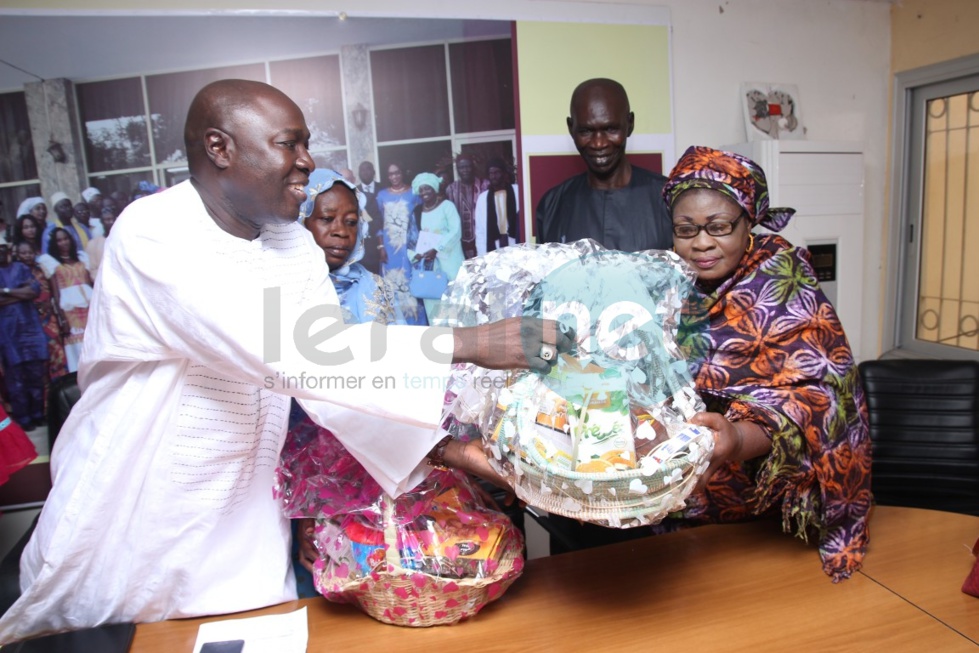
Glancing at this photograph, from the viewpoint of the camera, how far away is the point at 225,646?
1.31m

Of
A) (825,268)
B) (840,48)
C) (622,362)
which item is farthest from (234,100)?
(840,48)

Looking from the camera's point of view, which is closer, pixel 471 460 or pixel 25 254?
pixel 471 460

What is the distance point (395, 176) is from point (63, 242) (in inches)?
56.7

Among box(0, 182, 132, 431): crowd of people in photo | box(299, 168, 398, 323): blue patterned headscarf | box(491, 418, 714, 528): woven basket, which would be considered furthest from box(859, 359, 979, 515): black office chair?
box(0, 182, 132, 431): crowd of people in photo

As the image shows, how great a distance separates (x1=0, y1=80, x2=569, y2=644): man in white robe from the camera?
1274 millimetres

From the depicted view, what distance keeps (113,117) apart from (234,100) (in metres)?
1.85

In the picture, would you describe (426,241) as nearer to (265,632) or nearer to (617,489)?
(265,632)

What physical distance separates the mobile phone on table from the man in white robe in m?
0.13

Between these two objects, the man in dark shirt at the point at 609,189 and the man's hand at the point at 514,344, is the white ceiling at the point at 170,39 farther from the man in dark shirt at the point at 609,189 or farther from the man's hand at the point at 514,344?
the man's hand at the point at 514,344

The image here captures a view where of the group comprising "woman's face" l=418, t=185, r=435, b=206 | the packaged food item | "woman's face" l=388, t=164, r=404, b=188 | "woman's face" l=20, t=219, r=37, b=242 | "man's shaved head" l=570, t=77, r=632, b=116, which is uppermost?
"man's shaved head" l=570, t=77, r=632, b=116

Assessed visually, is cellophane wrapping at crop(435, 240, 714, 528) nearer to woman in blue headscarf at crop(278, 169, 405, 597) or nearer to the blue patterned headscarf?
woman in blue headscarf at crop(278, 169, 405, 597)

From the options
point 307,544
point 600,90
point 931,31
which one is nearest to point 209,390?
point 307,544

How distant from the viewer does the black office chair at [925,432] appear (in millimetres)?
2518

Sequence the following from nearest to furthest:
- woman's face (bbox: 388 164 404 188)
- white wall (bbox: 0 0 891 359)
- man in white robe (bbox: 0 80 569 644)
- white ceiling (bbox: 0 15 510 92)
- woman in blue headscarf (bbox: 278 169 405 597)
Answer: man in white robe (bbox: 0 80 569 644), woman in blue headscarf (bbox: 278 169 405 597), white ceiling (bbox: 0 15 510 92), woman's face (bbox: 388 164 404 188), white wall (bbox: 0 0 891 359)
